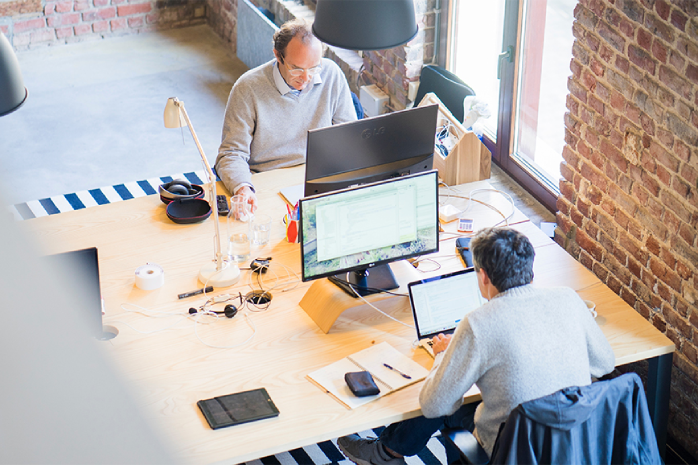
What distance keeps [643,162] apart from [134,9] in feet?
17.2

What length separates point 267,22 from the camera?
5293mm

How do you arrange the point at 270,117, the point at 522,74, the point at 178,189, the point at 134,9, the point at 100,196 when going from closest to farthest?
the point at 178,189
the point at 270,117
the point at 522,74
the point at 100,196
the point at 134,9

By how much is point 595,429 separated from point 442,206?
1.27m

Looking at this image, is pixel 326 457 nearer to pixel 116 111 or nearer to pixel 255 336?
pixel 255 336

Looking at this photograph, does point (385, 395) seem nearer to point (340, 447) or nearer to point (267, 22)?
point (340, 447)

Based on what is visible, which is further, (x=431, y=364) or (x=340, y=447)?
(x=340, y=447)

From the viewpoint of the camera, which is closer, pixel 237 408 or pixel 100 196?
pixel 237 408

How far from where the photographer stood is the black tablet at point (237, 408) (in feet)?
Result: 6.41

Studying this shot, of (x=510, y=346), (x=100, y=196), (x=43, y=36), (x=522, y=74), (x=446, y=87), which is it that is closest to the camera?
(x=510, y=346)

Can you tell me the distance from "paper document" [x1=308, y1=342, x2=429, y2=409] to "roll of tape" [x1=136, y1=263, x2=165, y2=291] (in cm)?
69

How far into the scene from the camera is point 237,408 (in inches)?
78.5

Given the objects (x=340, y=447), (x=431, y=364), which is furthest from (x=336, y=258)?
(x=340, y=447)

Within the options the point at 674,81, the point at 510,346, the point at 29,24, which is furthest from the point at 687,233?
the point at 29,24

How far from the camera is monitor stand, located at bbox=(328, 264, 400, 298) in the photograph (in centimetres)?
240
